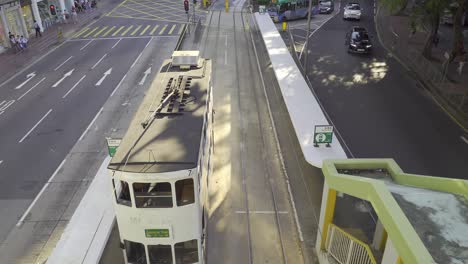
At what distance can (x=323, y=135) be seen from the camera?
13625mm

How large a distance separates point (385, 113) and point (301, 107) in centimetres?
654

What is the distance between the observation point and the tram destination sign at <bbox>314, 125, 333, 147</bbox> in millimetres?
13438

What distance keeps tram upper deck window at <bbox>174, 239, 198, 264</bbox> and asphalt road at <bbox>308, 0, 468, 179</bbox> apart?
939 cm

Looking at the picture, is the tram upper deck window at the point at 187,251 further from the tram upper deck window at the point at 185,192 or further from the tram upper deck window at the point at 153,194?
the tram upper deck window at the point at 153,194

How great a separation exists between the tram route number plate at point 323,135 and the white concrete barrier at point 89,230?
7751 millimetres

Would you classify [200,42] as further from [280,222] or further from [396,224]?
[396,224]

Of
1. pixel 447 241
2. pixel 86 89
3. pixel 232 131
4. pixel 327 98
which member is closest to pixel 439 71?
pixel 327 98

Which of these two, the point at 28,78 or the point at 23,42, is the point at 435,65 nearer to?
the point at 28,78

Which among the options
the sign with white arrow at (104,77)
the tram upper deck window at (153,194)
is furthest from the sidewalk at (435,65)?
the sign with white arrow at (104,77)

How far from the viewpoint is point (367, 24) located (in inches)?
1561

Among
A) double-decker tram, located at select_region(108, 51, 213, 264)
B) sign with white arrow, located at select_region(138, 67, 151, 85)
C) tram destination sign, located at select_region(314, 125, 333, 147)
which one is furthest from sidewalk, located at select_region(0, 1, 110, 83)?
tram destination sign, located at select_region(314, 125, 333, 147)

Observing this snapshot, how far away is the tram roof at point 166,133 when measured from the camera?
901 centimetres

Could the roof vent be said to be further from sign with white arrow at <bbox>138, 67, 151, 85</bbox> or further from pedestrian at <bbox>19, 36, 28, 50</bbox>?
pedestrian at <bbox>19, 36, 28, 50</bbox>

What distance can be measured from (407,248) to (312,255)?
5502 millimetres
